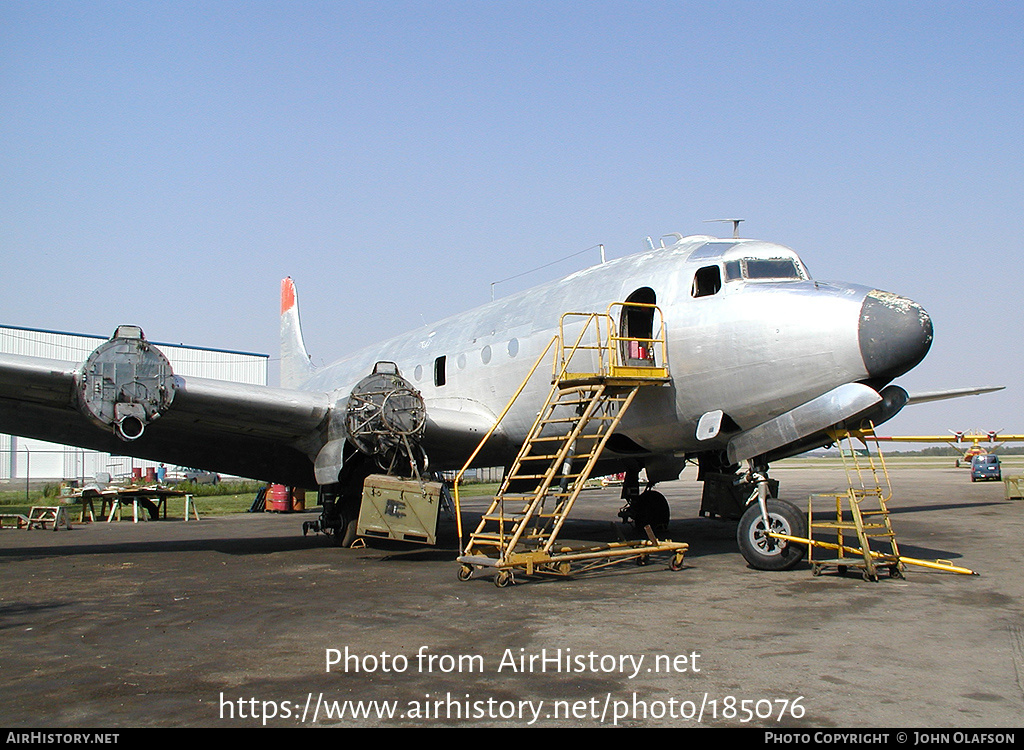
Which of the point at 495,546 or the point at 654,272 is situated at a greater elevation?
the point at 654,272

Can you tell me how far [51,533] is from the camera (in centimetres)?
1934

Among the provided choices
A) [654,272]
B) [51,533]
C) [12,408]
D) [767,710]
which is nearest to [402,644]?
[767,710]

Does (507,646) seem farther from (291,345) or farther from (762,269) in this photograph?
(291,345)

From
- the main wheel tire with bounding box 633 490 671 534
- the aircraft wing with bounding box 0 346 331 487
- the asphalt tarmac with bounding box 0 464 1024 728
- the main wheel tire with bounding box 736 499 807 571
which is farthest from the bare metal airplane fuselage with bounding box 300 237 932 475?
the main wheel tire with bounding box 633 490 671 534

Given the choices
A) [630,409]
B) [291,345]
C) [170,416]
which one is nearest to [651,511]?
[630,409]

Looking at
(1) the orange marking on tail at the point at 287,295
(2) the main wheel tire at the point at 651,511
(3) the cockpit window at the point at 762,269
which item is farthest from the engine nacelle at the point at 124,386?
(1) the orange marking on tail at the point at 287,295

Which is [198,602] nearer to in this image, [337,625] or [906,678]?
[337,625]

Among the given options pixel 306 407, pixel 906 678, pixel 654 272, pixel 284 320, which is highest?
pixel 284 320

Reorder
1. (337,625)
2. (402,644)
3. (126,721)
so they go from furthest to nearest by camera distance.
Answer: (337,625)
(402,644)
(126,721)

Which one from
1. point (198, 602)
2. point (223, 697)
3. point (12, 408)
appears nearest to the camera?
point (223, 697)

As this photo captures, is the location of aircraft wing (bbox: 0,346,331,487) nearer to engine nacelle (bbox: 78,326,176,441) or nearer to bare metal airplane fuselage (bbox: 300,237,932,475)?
engine nacelle (bbox: 78,326,176,441)

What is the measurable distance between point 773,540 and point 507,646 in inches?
202

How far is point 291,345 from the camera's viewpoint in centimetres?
2475

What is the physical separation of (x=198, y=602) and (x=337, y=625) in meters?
2.32
